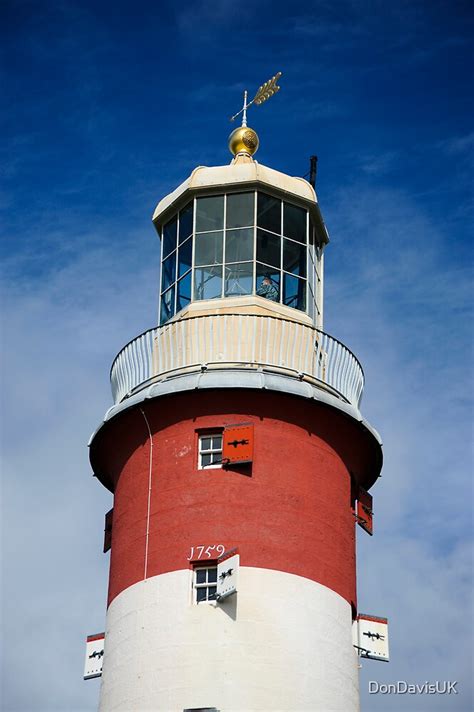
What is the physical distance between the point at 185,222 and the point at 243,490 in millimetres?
7189

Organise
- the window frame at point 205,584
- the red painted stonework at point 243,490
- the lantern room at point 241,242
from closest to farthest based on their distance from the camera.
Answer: the window frame at point 205,584 < the red painted stonework at point 243,490 < the lantern room at point 241,242

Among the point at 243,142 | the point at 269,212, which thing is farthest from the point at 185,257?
the point at 243,142

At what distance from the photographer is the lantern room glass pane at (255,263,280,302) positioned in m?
30.2

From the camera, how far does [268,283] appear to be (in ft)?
99.7

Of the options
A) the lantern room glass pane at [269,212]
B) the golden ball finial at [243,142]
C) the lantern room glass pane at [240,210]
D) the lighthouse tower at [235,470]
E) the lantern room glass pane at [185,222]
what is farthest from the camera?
the golden ball finial at [243,142]

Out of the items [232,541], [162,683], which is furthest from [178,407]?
[162,683]

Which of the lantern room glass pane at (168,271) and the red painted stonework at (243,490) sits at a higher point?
the lantern room glass pane at (168,271)

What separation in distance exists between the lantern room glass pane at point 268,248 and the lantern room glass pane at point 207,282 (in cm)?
98

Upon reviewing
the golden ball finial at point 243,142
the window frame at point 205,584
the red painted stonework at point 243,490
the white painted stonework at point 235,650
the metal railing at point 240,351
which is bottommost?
the white painted stonework at point 235,650

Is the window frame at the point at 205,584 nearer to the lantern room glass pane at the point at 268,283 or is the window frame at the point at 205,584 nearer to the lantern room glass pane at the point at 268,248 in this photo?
the lantern room glass pane at the point at 268,283

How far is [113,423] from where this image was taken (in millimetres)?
28953

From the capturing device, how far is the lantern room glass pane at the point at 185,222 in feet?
102

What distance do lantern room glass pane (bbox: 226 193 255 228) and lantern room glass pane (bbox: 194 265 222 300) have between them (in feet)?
3.70

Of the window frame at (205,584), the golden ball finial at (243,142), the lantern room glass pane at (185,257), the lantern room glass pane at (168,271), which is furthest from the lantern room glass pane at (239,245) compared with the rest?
the window frame at (205,584)
